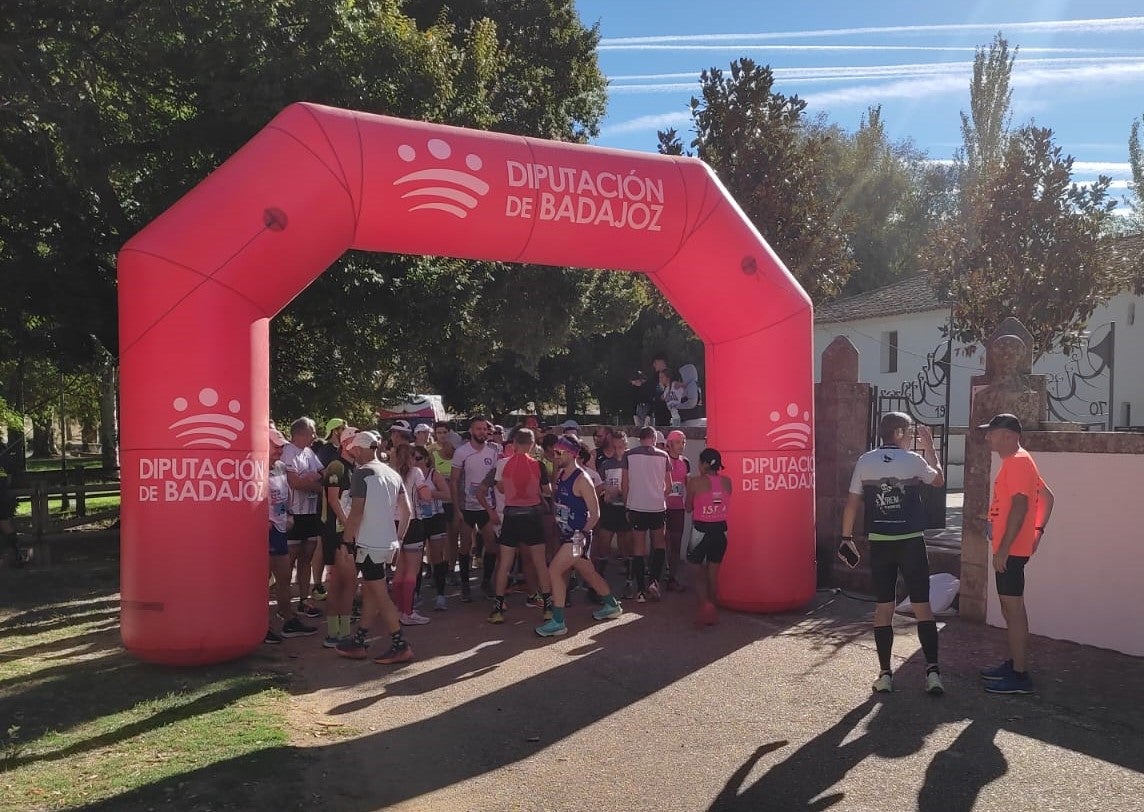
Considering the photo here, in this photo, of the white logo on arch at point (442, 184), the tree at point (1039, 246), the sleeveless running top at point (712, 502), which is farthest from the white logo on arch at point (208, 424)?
the tree at point (1039, 246)

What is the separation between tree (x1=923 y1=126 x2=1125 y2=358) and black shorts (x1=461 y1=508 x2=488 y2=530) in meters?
9.66

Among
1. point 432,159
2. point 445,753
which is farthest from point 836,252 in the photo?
point 445,753

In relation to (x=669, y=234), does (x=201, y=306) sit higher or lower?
lower

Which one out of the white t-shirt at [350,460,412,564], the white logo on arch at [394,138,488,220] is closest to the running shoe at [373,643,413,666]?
the white t-shirt at [350,460,412,564]

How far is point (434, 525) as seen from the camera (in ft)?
32.3

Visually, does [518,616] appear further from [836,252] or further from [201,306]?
[836,252]

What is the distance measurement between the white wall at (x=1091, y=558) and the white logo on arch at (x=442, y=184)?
206 inches

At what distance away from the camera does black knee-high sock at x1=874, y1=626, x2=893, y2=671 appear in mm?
6730

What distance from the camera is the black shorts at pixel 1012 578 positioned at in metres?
6.57

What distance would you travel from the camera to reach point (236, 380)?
7484 mm

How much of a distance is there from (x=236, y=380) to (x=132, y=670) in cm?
233

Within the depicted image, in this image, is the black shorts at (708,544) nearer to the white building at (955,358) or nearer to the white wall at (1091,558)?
the white wall at (1091,558)

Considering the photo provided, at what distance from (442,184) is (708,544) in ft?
12.9

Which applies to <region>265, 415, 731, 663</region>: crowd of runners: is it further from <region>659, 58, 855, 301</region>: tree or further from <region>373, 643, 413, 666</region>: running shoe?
<region>659, 58, 855, 301</region>: tree
